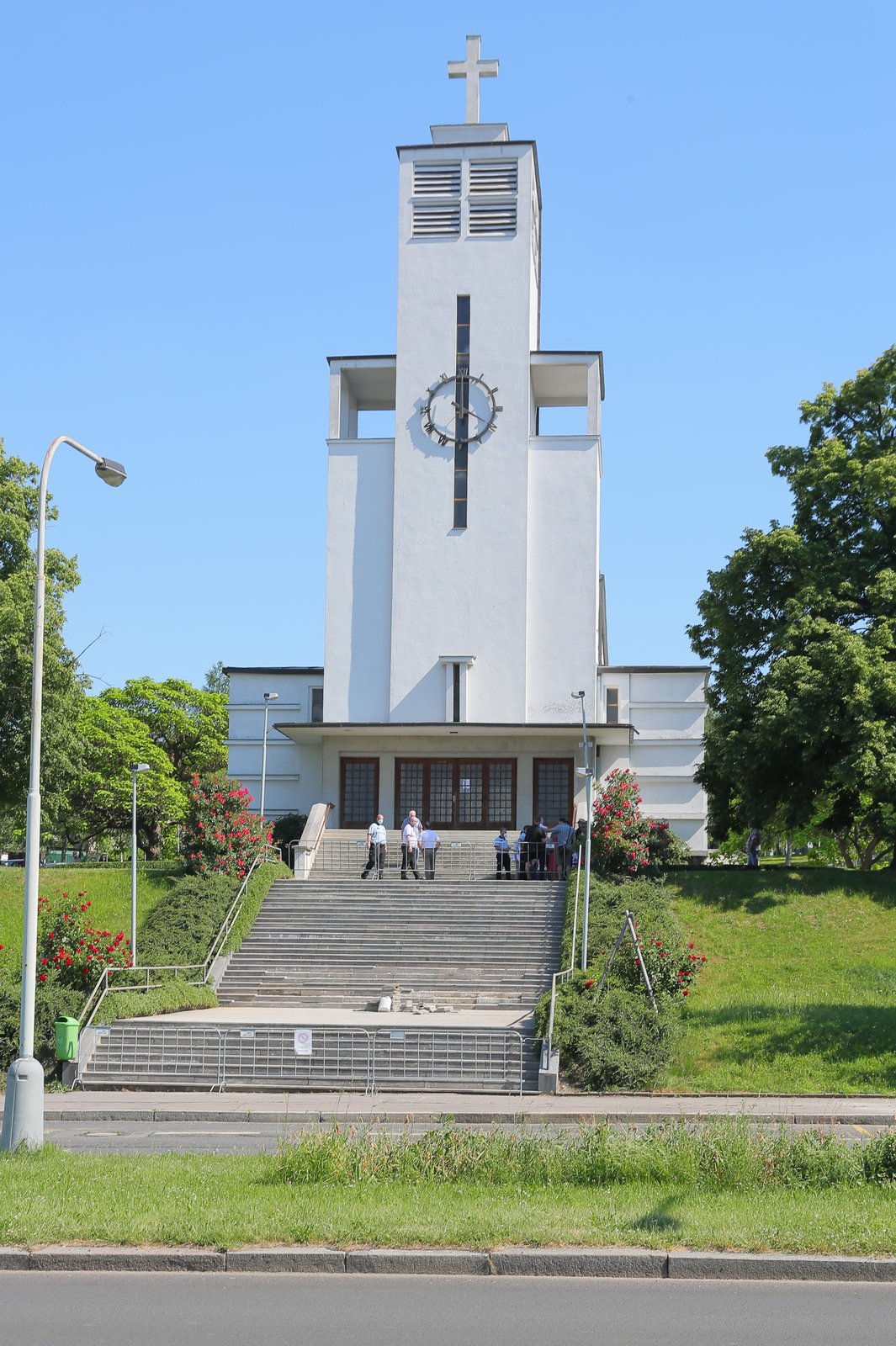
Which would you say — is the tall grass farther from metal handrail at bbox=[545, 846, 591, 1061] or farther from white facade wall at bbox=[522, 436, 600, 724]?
white facade wall at bbox=[522, 436, 600, 724]

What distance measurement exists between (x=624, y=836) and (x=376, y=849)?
23.4 feet

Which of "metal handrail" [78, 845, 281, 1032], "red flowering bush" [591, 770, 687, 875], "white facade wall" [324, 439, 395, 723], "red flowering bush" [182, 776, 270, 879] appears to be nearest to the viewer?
"metal handrail" [78, 845, 281, 1032]

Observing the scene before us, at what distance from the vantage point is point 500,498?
45.4 meters

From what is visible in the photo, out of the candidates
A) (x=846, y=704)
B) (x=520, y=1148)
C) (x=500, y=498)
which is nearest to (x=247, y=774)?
(x=500, y=498)

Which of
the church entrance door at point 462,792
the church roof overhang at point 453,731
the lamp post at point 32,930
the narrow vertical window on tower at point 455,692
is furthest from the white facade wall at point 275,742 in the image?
the lamp post at point 32,930

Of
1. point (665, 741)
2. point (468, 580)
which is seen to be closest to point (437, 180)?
point (468, 580)

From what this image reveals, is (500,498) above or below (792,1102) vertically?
above

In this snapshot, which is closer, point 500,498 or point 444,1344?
point 444,1344

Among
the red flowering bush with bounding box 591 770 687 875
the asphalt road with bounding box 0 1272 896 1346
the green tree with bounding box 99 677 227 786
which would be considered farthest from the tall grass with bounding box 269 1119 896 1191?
the green tree with bounding box 99 677 227 786

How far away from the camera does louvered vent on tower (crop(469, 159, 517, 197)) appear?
46875 millimetres

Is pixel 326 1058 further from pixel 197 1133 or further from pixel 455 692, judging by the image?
pixel 455 692

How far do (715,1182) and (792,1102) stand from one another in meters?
10.7

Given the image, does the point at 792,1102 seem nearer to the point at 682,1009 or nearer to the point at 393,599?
the point at 682,1009

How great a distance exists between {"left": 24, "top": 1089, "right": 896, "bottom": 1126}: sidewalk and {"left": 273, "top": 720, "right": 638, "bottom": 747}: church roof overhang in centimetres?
1965
